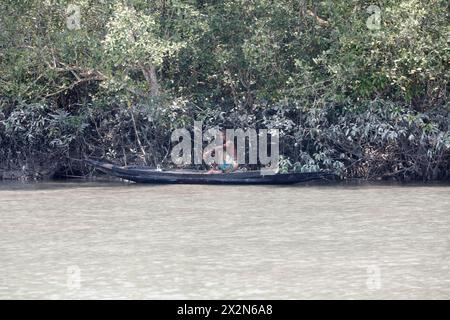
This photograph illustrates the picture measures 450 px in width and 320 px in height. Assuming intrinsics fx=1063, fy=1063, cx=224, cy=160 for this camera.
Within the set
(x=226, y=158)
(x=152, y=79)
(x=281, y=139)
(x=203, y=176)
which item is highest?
(x=152, y=79)

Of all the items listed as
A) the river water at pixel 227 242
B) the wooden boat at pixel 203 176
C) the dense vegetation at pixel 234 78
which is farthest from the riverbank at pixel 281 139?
the river water at pixel 227 242

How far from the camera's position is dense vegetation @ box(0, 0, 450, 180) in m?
19.5

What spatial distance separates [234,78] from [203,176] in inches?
94.8

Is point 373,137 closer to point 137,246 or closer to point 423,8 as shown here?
point 423,8

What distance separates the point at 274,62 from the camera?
20828mm

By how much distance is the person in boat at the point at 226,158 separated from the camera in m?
20.8

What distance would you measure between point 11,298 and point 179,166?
39.8 ft

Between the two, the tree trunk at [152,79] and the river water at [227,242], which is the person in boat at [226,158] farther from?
the tree trunk at [152,79]

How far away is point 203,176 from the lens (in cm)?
2052

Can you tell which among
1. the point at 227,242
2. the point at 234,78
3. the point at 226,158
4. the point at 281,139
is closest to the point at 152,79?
the point at 234,78

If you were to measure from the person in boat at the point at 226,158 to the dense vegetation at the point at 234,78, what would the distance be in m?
0.46

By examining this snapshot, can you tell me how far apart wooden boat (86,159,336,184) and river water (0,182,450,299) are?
0.73 feet

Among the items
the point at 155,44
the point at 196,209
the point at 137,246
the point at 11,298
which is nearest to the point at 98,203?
the point at 196,209

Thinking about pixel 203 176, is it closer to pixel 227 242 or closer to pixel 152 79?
pixel 152 79
